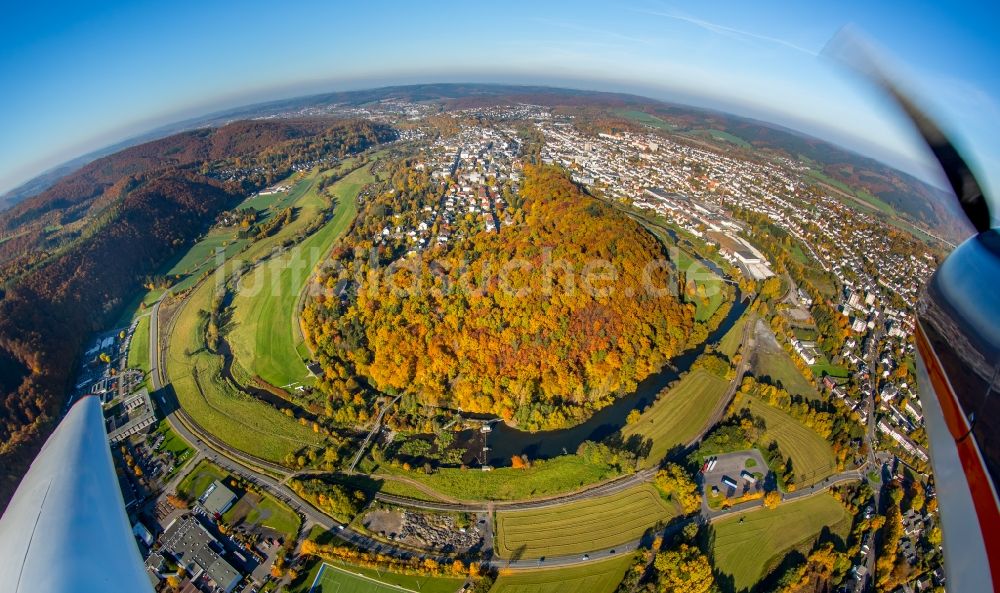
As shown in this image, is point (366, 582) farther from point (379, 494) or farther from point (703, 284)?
point (703, 284)

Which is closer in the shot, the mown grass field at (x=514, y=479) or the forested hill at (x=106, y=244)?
the mown grass field at (x=514, y=479)

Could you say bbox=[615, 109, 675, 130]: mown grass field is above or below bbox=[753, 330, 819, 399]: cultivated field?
above

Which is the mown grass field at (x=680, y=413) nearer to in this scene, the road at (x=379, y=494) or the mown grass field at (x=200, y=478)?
the road at (x=379, y=494)

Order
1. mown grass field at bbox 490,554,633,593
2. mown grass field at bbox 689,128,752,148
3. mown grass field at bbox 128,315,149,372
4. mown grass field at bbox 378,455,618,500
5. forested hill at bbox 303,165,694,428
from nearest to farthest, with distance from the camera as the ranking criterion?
mown grass field at bbox 490,554,633,593, mown grass field at bbox 378,455,618,500, forested hill at bbox 303,165,694,428, mown grass field at bbox 128,315,149,372, mown grass field at bbox 689,128,752,148

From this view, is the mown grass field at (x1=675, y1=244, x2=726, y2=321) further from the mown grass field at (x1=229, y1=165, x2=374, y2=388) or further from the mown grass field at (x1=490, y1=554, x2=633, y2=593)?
the mown grass field at (x1=229, y1=165, x2=374, y2=388)

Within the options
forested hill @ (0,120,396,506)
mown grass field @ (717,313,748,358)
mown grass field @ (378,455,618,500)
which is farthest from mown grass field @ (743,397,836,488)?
forested hill @ (0,120,396,506)

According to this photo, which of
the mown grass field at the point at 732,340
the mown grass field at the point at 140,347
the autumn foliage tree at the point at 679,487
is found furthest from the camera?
the mown grass field at the point at 732,340

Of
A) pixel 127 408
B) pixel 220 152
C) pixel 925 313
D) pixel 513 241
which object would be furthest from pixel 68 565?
pixel 220 152

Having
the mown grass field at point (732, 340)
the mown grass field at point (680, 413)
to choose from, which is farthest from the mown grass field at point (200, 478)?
the mown grass field at point (732, 340)
